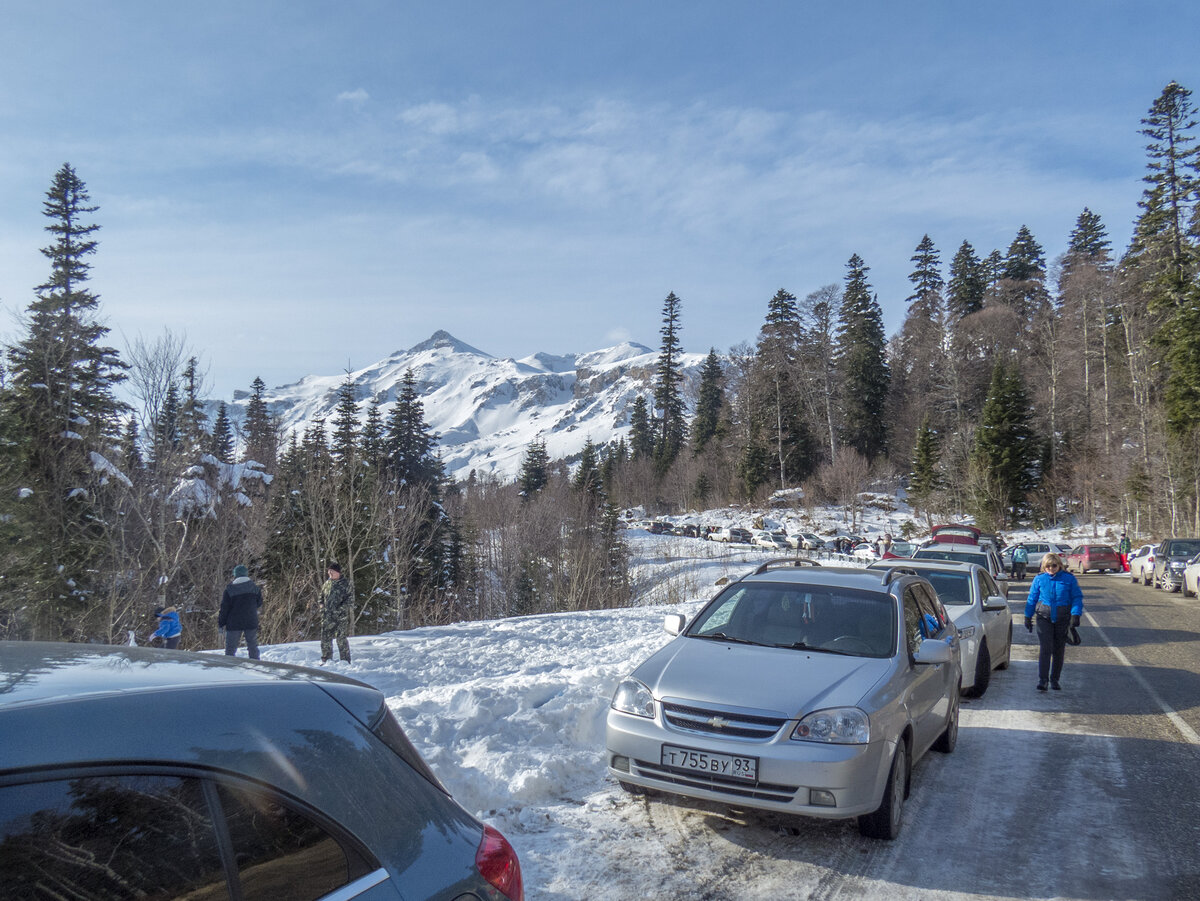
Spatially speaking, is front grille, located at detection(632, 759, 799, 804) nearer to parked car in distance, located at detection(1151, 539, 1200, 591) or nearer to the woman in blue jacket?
the woman in blue jacket

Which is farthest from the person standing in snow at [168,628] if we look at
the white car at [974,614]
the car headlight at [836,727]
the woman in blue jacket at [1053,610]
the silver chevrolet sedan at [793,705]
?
the woman in blue jacket at [1053,610]

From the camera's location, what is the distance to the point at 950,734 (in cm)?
725

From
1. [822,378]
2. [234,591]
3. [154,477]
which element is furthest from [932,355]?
[234,591]

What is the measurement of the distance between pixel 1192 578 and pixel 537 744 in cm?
2363

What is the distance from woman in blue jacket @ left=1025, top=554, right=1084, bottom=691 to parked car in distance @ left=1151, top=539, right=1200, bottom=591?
18090mm

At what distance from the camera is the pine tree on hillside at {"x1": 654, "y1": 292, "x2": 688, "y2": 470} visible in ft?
320

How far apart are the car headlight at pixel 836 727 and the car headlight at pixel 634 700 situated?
98 centimetres

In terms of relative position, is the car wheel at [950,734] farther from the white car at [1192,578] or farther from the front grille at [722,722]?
the white car at [1192,578]

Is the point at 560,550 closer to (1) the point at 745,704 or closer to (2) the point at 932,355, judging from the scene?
(1) the point at 745,704

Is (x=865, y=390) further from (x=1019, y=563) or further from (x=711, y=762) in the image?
(x=711, y=762)

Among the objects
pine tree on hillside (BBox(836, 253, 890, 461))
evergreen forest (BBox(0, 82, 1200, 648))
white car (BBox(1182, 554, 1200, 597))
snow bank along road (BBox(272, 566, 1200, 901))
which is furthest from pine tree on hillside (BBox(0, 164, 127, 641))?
pine tree on hillside (BBox(836, 253, 890, 461))

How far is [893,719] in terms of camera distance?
17.4 ft

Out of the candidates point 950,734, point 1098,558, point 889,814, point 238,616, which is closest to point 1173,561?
point 1098,558

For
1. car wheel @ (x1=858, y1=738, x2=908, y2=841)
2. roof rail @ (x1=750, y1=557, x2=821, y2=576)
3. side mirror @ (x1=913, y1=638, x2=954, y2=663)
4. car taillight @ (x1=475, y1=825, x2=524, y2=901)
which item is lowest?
car wheel @ (x1=858, y1=738, x2=908, y2=841)
